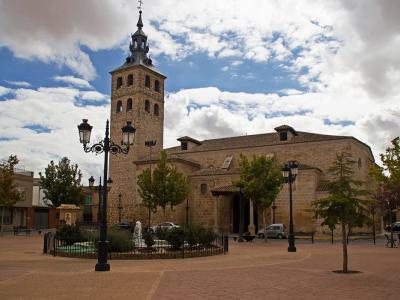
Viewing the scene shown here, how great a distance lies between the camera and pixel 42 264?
48.9 feet

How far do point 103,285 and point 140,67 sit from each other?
44354 mm

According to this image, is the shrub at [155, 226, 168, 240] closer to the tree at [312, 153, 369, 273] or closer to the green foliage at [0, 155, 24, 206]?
the tree at [312, 153, 369, 273]

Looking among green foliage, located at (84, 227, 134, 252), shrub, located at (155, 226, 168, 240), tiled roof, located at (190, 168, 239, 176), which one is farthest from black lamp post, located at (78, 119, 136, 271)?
A: tiled roof, located at (190, 168, 239, 176)

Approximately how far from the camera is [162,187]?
40.1 m

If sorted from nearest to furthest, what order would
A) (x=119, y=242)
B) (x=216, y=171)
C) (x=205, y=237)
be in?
1. (x=119, y=242)
2. (x=205, y=237)
3. (x=216, y=171)

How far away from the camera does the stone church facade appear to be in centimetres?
4216

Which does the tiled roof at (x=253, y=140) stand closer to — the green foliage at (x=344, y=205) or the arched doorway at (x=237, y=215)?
the arched doorway at (x=237, y=215)

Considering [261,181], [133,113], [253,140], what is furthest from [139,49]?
[261,181]

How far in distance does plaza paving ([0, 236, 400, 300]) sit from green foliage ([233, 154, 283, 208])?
52.7 feet

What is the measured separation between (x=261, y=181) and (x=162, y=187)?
36.7 ft

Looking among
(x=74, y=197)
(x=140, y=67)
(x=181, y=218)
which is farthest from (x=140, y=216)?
(x=140, y=67)

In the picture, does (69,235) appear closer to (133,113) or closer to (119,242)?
(119,242)

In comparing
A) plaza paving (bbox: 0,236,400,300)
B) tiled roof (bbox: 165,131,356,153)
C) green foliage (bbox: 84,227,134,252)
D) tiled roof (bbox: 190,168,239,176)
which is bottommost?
plaza paving (bbox: 0,236,400,300)

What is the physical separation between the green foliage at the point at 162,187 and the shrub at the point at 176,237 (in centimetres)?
2146
